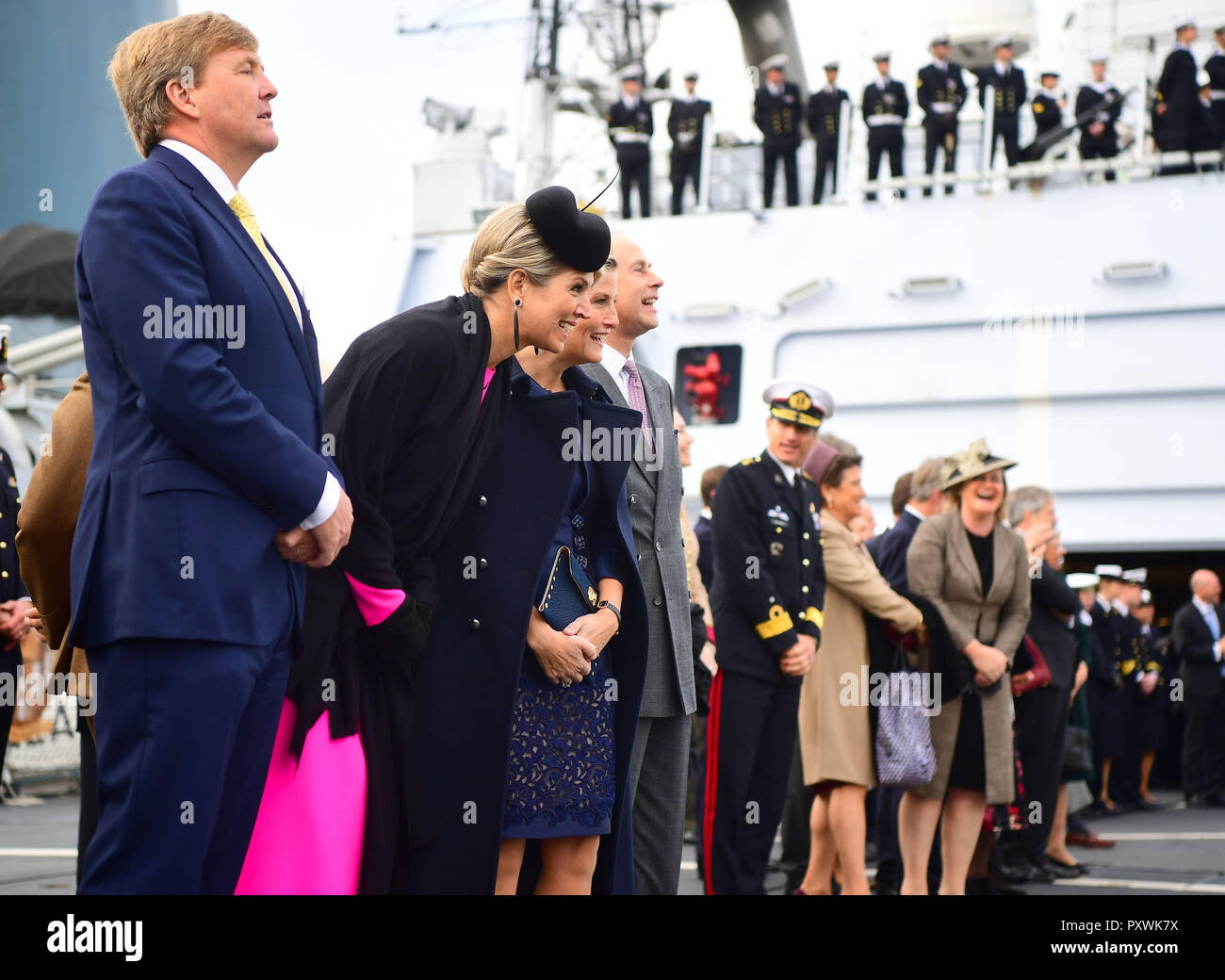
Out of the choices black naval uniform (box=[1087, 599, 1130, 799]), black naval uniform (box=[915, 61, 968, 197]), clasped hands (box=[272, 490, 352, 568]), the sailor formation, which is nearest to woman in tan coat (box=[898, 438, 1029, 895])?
clasped hands (box=[272, 490, 352, 568])

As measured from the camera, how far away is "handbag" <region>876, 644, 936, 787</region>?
505 cm

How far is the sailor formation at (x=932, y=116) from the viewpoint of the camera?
41.2 ft

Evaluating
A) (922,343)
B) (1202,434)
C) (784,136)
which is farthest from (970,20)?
(1202,434)

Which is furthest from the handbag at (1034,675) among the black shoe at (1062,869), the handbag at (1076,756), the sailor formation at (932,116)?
the sailor formation at (932,116)

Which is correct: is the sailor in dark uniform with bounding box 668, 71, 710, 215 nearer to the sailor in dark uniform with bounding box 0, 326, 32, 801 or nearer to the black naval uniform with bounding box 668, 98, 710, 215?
the black naval uniform with bounding box 668, 98, 710, 215

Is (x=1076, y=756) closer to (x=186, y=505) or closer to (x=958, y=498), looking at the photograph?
(x=958, y=498)

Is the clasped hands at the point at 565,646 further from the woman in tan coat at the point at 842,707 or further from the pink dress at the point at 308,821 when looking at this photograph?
the woman in tan coat at the point at 842,707

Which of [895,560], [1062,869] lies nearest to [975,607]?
[895,560]

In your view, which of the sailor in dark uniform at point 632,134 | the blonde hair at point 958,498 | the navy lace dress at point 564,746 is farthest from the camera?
the sailor in dark uniform at point 632,134

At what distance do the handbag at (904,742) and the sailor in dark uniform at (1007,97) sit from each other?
30.6 ft

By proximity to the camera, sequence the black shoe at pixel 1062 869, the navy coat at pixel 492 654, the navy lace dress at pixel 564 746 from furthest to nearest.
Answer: the black shoe at pixel 1062 869
the navy lace dress at pixel 564 746
the navy coat at pixel 492 654

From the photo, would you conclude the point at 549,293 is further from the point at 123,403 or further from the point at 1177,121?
the point at 1177,121

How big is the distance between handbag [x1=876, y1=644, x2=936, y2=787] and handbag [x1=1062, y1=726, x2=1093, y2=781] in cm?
172

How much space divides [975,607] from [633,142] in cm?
1013
